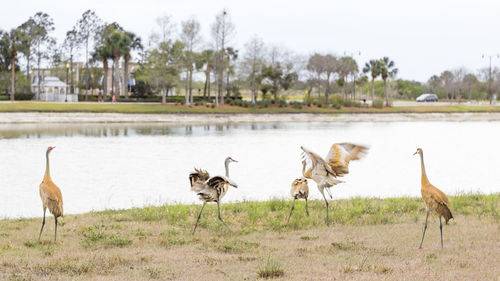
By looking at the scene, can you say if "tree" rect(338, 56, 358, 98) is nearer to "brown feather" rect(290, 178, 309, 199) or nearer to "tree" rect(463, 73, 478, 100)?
"tree" rect(463, 73, 478, 100)

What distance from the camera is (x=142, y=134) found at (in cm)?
4869

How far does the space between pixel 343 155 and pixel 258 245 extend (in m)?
2.84

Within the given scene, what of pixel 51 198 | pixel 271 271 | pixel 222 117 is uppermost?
pixel 222 117

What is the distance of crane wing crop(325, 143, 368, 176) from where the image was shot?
11.5 metres

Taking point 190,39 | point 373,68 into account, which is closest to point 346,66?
point 373,68

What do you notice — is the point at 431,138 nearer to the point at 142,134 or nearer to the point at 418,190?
the point at 142,134

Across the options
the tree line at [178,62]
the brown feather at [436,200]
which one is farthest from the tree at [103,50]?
the brown feather at [436,200]

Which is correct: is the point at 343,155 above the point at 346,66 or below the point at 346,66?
below

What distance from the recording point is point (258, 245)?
10.1 metres

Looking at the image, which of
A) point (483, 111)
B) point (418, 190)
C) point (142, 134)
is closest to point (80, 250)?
point (418, 190)

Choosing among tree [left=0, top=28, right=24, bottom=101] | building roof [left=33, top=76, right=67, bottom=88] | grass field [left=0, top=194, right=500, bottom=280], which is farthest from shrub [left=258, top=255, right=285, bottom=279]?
building roof [left=33, top=76, right=67, bottom=88]

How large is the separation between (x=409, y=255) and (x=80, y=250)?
18.0ft

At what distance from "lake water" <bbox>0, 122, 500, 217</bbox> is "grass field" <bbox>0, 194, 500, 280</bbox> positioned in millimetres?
3997

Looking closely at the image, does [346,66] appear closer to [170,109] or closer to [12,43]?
[170,109]
